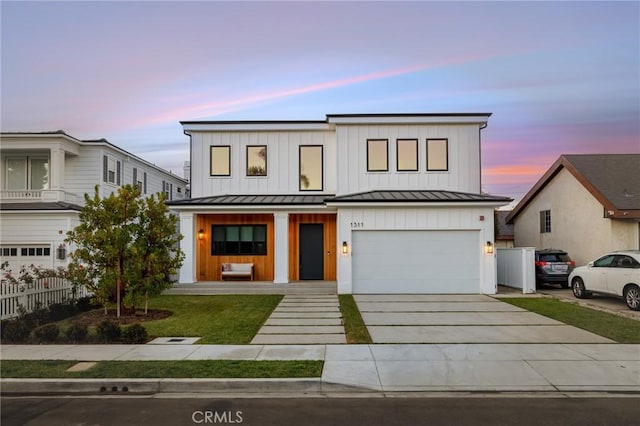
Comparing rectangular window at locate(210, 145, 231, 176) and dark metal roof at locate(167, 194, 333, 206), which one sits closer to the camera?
dark metal roof at locate(167, 194, 333, 206)

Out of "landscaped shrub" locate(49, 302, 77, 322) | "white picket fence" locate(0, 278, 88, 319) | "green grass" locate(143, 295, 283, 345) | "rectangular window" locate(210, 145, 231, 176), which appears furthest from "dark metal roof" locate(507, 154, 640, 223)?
"white picket fence" locate(0, 278, 88, 319)

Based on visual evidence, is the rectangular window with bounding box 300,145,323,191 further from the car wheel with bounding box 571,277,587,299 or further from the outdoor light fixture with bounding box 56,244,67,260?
the outdoor light fixture with bounding box 56,244,67,260

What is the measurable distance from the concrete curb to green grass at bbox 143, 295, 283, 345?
2369 millimetres

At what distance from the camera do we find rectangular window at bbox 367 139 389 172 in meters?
18.2

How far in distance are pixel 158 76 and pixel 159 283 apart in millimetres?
8999

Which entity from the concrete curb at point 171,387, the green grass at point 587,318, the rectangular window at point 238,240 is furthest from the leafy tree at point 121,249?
the green grass at point 587,318

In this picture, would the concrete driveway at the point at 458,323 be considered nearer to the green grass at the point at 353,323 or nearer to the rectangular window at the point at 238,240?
the green grass at the point at 353,323

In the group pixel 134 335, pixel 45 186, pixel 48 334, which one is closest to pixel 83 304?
pixel 48 334

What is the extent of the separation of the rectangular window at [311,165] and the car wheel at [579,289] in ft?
34.4

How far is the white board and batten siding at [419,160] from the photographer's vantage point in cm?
1812

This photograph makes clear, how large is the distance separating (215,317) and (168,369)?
4668mm

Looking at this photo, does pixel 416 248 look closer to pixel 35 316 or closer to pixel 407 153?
pixel 407 153

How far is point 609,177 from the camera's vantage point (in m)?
19.2

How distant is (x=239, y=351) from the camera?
309 inches
